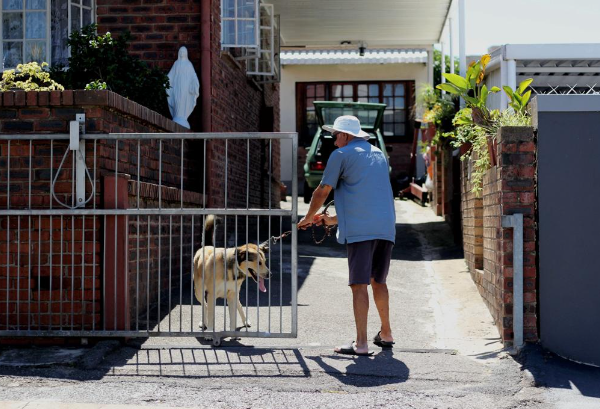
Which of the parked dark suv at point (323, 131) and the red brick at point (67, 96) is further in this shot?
the parked dark suv at point (323, 131)

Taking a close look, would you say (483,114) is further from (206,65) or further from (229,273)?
(206,65)

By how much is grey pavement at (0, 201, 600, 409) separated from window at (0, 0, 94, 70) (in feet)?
18.8

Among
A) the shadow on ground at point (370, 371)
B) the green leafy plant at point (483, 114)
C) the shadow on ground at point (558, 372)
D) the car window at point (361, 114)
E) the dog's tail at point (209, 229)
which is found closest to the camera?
the shadow on ground at point (558, 372)

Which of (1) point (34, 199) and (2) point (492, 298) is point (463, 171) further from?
(1) point (34, 199)

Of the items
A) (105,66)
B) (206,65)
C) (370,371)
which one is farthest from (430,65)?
(370,371)

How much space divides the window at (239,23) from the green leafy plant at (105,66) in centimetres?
209

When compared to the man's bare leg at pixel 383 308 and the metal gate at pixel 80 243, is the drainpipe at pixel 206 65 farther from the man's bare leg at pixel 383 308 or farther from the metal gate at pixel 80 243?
the man's bare leg at pixel 383 308

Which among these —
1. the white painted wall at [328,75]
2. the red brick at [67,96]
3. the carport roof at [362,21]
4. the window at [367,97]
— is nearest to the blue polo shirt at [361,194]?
the red brick at [67,96]

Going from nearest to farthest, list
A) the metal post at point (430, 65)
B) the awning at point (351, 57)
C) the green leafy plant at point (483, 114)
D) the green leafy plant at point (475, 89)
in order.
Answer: the green leafy plant at point (483, 114)
the green leafy plant at point (475, 89)
the metal post at point (430, 65)
the awning at point (351, 57)

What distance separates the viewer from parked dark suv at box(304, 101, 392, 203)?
688 inches

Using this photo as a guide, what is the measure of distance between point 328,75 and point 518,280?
21535 millimetres

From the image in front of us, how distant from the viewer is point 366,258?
6422 millimetres

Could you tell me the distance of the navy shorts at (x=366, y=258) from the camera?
6.39 m

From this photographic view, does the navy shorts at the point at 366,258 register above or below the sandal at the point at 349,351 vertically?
above
